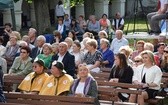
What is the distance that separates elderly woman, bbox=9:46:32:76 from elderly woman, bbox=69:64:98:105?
2.24 meters

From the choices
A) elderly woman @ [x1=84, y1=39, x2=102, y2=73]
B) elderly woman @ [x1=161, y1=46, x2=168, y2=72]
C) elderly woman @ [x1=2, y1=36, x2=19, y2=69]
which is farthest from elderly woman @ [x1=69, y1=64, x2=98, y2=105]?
elderly woman @ [x1=2, y1=36, x2=19, y2=69]

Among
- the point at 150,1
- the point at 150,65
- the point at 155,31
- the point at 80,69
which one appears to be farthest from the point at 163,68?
the point at 150,1

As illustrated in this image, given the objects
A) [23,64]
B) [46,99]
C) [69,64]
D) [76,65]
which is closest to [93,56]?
[76,65]

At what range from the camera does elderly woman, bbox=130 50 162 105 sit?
30.2 feet

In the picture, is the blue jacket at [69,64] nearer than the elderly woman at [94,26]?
Yes

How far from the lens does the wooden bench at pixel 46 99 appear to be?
796 centimetres

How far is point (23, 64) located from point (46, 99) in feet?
8.41

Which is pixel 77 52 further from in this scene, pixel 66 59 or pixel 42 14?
pixel 42 14

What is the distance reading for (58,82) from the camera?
886 centimetres

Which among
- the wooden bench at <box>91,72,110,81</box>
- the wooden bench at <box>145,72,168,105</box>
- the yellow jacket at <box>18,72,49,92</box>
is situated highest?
the yellow jacket at <box>18,72,49,92</box>

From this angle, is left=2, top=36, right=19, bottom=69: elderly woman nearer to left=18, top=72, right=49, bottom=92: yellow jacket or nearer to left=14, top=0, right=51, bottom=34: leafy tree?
left=18, top=72, right=49, bottom=92: yellow jacket

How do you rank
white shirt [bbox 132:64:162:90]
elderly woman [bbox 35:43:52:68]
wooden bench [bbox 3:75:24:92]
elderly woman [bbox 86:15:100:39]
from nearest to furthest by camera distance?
white shirt [bbox 132:64:162:90] → wooden bench [bbox 3:75:24:92] → elderly woman [bbox 35:43:52:68] → elderly woman [bbox 86:15:100:39]

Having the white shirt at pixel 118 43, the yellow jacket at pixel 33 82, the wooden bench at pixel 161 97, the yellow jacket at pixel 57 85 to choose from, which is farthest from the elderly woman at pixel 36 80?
the white shirt at pixel 118 43

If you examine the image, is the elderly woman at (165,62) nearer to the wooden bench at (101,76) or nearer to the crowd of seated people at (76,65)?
the crowd of seated people at (76,65)
